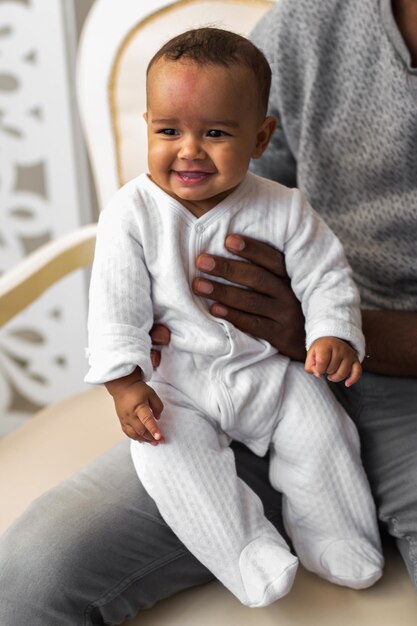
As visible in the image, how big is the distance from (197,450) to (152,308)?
0.15m

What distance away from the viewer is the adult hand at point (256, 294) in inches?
37.7

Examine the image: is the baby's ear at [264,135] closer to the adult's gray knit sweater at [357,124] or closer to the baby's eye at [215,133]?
the baby's eye at [215,133]

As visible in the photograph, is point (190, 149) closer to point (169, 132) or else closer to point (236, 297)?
point (169, 132)

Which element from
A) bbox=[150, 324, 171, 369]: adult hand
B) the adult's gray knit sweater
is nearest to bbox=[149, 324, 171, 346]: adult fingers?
bbox=[150, 324, 171, 369]: adult hand

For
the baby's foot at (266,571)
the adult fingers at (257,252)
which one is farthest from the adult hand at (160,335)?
the baby's foot at (266,571)

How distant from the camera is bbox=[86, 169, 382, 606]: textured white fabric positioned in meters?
0.91

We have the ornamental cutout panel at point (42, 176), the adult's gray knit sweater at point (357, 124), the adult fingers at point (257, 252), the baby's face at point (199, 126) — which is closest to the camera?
the baby's face at point (199, 126)

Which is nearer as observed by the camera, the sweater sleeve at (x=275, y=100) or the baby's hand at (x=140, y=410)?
the baby's hand at (x=140, y=410)

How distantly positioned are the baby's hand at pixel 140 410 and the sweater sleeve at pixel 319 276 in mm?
174

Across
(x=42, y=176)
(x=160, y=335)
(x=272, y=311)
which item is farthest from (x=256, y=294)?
(x=42, y=176)

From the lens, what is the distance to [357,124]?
1165 millimetres

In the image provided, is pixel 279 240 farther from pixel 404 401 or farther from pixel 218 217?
pixel 404 401

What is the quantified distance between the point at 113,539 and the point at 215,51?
1.60 feet

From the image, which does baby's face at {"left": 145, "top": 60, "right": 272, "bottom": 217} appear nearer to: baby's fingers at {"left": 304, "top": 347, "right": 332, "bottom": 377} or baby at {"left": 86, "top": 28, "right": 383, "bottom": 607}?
baby at {"left": 86, "top": 28, "right": 383, "bottom": 607}
